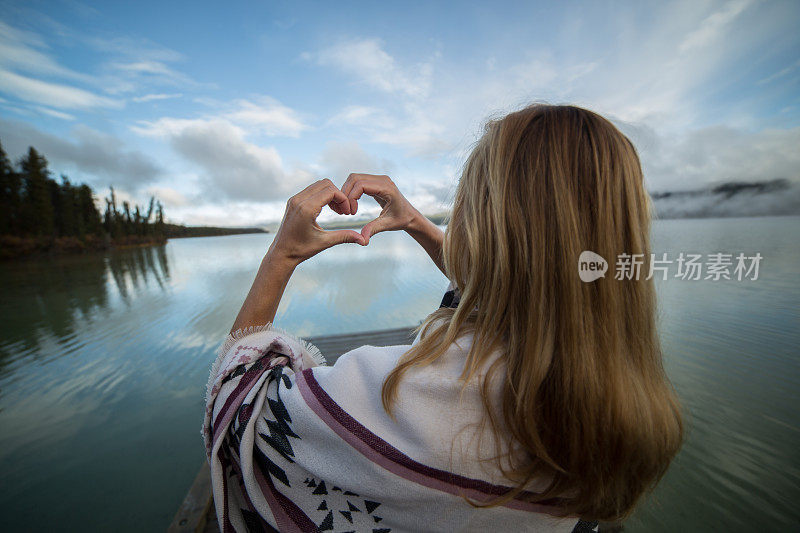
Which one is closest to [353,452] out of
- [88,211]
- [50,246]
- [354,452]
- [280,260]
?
[354,452]

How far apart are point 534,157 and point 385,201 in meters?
0.60

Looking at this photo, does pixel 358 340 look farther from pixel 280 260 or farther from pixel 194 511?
pixel 280 260

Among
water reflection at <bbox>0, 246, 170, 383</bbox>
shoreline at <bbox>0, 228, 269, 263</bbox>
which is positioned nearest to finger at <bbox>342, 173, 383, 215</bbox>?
water reflection at <bbox>0, 246, 170, 383</bbox>

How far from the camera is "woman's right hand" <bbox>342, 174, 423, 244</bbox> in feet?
3.35

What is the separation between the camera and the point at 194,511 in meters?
1.89

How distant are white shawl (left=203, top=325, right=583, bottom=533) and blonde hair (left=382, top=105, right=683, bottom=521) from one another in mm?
45

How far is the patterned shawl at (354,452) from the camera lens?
0.62m

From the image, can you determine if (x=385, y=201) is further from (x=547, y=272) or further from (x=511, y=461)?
(x=511, y=461)

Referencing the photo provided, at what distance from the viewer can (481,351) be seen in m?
0.65

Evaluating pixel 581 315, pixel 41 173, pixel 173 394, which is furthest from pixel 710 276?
pixel 41 173

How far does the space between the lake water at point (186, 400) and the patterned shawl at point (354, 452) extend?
731 mm

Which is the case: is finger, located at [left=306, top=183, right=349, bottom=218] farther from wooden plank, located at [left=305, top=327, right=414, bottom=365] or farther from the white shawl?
wooden plank, located at [left=305, top=327, right=414, bottom=365]

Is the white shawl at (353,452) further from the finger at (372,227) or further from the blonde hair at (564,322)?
the finger at (372,227)

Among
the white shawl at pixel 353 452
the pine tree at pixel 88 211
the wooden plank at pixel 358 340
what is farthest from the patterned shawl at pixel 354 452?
the pine tree at pixel 88 211
